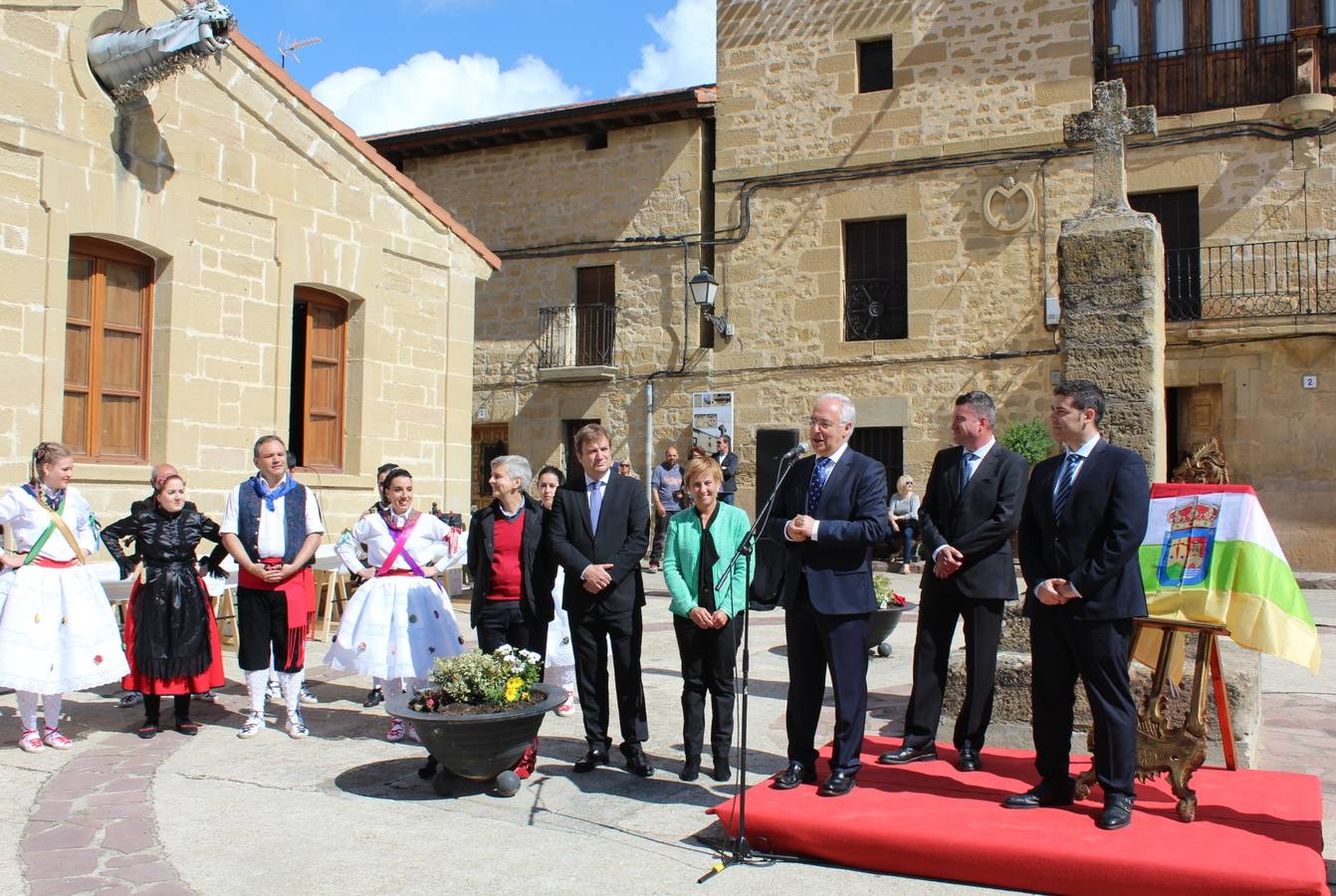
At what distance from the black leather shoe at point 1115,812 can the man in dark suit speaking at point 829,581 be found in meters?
0.96

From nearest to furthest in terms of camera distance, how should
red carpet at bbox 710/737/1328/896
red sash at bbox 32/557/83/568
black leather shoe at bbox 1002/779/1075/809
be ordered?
red carpet at bbox 710/737/1328/896 → black leather shoe at bbox 1002/779/1075/809 → red sash at bbox 32/557/83/568

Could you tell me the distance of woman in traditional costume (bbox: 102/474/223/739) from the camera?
6.57m

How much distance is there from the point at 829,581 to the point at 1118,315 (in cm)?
234

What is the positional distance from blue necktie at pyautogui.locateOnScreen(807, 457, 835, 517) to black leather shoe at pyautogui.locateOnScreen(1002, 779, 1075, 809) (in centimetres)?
140

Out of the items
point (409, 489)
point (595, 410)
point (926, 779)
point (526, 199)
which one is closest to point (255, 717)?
point (409, 489)

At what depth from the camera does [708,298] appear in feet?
59.1

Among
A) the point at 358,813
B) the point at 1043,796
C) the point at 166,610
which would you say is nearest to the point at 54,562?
the point at 166,610

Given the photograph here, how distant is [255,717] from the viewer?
6680 mm

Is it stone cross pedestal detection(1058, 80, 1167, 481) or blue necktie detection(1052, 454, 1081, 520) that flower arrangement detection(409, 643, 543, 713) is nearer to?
blue necktie detection(1052, 454, 1081, 520)

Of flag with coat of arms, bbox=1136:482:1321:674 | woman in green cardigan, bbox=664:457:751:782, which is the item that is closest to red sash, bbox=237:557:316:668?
woman in green cardigan, bbox=664:457:751:782

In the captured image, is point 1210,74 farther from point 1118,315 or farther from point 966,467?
point 966,467

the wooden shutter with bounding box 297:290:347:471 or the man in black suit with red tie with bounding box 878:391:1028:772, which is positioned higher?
the wooden shutter with bounding box 297:290:347:471

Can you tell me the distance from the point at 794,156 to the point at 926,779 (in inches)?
572

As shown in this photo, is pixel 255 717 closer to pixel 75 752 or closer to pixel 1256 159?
pixel 75 752
